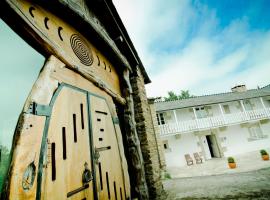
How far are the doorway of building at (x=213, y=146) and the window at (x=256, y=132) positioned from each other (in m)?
4.04

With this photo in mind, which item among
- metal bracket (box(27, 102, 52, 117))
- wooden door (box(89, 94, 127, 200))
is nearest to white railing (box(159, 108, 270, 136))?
wooden door (box(89, 94, 127, 200))

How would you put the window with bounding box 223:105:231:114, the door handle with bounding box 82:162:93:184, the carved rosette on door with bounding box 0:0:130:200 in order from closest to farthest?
1. the carved rosette on door with bounding box 0:0:130:200
2. the door handle with bounding box 82:162:93:184
3. the window with bounding box 223:105:231:114

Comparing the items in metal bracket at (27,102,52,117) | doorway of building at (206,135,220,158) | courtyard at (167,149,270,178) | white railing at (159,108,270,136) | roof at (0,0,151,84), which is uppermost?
roof at (0,0,151,84)

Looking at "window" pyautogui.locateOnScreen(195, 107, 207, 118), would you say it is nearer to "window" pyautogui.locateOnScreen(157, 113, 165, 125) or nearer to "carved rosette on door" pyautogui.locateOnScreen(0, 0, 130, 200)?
"window" pyautogui.locateOnScreen(157, 113, 165, 125)

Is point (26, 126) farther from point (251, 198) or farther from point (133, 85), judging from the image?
point (251, 198)

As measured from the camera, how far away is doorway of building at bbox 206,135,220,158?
16.8 meters

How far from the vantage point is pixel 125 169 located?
3045 millimetres

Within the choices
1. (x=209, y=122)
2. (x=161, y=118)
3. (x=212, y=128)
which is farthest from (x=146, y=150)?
(x=212, y=128)

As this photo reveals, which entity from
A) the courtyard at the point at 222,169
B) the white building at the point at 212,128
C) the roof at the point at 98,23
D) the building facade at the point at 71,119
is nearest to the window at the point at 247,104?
the white building at the point at 212,128

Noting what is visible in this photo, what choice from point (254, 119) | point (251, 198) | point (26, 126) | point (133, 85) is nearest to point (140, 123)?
point (133, 85)

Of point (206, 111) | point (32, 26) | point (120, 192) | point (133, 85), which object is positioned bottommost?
point (120, 192)

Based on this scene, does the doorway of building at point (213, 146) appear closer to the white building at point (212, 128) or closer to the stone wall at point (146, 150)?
the white building at point (212, 128)

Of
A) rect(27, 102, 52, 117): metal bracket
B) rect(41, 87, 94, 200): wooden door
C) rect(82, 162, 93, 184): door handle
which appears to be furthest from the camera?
rect(82, 162, 93, 184): door handle

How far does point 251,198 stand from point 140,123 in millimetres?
2628
